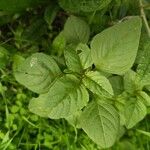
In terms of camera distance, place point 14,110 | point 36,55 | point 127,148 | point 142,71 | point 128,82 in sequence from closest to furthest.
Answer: point 142,71, point 36,55, point 128,82, point 14,110, point 127,148

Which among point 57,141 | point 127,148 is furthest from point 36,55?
point 127,148

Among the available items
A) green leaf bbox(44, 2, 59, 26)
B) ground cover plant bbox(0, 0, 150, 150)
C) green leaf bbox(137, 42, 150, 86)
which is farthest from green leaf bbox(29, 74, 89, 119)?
green leaf bbox(44, 2, 59, 26)

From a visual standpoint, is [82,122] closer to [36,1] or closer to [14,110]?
[14,110]

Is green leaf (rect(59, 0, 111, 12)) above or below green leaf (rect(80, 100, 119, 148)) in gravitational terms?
above

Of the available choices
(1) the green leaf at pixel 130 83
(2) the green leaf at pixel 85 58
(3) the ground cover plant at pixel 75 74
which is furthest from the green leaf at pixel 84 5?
(1) the green leaf at pixel 130 83

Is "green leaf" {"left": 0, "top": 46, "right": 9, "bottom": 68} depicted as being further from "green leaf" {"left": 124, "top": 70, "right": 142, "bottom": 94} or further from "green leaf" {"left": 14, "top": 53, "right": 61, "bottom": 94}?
"green leaf" {"left": 124, "top": 70, "right": 142, "bottom": 94}
